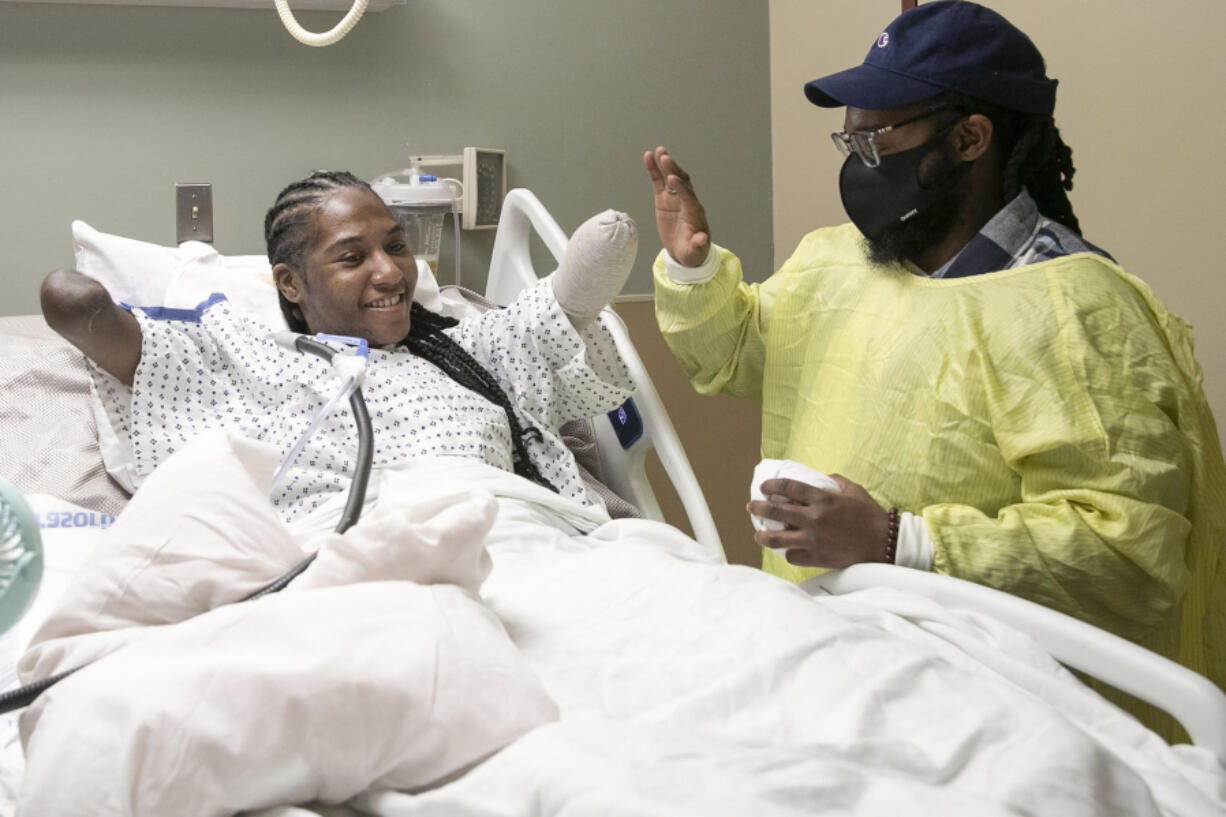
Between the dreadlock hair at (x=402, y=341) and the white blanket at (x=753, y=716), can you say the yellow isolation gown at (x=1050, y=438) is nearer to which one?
the white blanket at (x=753, y=716)

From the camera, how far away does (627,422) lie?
81.0 inches

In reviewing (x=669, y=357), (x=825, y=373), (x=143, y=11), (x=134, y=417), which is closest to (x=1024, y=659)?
(x=825, y=373)

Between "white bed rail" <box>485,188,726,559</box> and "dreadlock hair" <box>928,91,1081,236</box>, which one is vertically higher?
"dreadlock hair" <box>928,91,1081,236</box>

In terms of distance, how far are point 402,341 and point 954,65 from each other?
100 centimetres

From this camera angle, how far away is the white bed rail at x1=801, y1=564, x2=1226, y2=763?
3.44 ft

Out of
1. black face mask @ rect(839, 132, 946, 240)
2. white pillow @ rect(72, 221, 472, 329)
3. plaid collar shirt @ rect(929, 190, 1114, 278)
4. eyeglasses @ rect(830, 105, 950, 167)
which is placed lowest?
white pillow @ rect(72, 221, 472, 329)

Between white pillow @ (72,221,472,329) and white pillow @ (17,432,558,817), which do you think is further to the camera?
white pillow @ (72,221,472,329)

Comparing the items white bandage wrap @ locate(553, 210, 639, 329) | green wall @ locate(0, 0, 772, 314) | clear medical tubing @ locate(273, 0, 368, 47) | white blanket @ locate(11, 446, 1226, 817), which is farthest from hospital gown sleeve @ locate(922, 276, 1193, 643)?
green wall @ locate(0, 0, 772, 314)

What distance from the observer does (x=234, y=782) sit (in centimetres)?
82

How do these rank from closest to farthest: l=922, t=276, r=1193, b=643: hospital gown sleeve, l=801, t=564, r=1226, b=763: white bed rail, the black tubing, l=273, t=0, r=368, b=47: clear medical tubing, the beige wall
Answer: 1. the black tubing
2. l=801, t=564, r=1226, b=763: white bed rail
3. l=922, t=276, r=1193, b=643: hospital gown sleeve
4. the beige wall
5. l=273, t=0, r=368, b=47: clear medical tubing

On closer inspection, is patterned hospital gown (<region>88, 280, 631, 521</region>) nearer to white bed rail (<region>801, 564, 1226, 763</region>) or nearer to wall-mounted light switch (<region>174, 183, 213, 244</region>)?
wall-mounted light switch (<region>174, 183, 213, 244</region>)

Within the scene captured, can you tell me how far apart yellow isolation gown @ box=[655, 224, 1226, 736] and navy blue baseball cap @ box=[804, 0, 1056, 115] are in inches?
10.4

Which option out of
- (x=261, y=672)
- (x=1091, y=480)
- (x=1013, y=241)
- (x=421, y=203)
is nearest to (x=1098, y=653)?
(x=1091, y=480)

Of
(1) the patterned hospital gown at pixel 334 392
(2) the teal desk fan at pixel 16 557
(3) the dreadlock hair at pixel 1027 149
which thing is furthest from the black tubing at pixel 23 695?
(3) the dreadlock hair at pixel 1027 149
